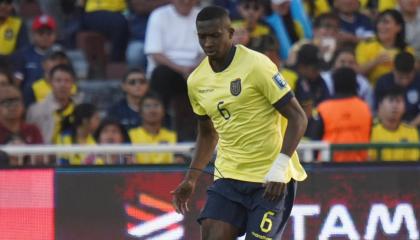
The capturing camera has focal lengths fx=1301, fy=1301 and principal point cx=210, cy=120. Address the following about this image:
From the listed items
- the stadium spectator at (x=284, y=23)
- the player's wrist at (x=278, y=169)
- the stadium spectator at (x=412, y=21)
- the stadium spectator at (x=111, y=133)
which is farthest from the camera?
the stadium spectator at (x=412, y=21)

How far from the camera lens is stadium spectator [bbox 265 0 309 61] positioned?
14867mm

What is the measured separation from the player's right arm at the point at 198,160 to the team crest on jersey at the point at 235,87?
46 cm

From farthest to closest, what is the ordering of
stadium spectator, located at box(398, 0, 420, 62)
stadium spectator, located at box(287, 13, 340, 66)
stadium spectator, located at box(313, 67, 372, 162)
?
stadium spectator, located at box(398, 0, 420, 62), stadium spectator, located at box(287, 13, 340, 66), stadium spectator, located at box(313, 67, 372, 162)

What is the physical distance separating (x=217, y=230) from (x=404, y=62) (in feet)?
19.6

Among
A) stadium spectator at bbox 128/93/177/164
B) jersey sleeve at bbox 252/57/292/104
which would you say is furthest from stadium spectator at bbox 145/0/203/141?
jersey sleeve at bbox 252/57/292/104

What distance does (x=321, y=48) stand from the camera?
14492mm

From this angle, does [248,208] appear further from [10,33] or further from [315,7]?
[315,7]

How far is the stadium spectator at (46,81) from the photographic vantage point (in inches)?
533

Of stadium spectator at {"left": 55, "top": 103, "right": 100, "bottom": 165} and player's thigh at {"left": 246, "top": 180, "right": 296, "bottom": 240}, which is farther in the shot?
stadium spectator at {"left": 55, "top": 103, "right": 100, "bottom": 165}

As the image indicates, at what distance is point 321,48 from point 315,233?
13.3 ft

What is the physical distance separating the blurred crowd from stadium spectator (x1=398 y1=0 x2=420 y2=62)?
1 centimetres

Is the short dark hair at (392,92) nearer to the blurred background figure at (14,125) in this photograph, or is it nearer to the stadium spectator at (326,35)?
the stadium spectator at (326,35)

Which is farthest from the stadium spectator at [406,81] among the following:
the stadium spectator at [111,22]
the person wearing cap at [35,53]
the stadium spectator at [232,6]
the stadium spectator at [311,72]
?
the person wearing cap at [35,53]

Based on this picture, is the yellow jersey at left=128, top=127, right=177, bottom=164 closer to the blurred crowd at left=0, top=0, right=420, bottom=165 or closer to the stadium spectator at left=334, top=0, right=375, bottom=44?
the blurred crowd at left=0, top=0, right=420, bottom=165
